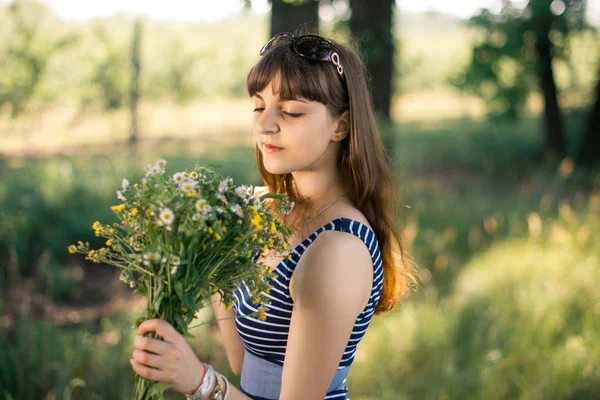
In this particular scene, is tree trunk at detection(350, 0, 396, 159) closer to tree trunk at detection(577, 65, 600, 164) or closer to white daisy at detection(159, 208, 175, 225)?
white daisy at detection(159, 208, 175, 225)

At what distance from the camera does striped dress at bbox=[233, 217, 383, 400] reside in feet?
5.67

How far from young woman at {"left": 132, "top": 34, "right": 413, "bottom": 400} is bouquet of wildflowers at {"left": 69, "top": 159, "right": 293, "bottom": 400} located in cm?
8

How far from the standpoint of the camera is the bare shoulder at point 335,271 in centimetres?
159

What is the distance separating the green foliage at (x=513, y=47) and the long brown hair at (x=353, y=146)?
8428 mm

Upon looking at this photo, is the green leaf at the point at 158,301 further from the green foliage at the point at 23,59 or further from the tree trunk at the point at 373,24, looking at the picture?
the green foliage at the point at 23,59

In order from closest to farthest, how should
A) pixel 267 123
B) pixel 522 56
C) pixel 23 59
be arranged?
pixel 267 123 → pixel 23 59 → pixel 522 56

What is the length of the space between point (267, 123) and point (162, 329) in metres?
0.63

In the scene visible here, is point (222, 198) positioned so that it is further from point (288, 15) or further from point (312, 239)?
point (288, 15)

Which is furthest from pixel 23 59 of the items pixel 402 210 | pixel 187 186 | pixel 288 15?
pixel 187 186

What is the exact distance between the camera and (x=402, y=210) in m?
3.96

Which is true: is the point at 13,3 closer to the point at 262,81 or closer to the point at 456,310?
the point at 456,310

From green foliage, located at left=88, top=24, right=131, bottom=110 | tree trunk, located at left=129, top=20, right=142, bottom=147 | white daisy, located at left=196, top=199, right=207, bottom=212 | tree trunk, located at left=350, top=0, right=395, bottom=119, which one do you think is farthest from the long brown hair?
green foliage, located at left=88, top=24, right=131, bottom=110

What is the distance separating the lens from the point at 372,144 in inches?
75.5

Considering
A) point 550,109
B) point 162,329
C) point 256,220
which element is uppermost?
point 256,220
